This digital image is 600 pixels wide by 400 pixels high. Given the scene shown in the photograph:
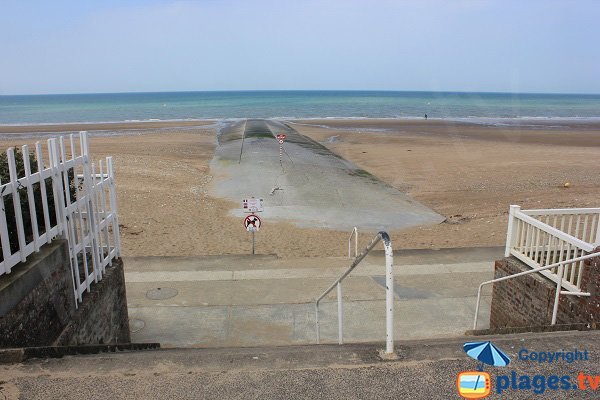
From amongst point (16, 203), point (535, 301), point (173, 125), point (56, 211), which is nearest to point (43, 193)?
point (56, 211)

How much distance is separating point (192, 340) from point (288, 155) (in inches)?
926

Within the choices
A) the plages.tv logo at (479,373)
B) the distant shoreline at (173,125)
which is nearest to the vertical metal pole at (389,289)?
the plages.tv logo at (479,373)

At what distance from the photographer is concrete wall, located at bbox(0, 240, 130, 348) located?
13.6 ft

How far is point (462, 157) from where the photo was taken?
108 ft

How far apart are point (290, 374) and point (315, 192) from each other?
52.5 feet

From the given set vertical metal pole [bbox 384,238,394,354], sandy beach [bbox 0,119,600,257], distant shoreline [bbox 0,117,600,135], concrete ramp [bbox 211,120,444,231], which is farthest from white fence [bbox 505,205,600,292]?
distant shoreline [bbox 0,117,600,135]

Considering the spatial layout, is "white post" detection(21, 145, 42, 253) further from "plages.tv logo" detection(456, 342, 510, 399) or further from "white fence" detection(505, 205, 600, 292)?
"white fence" detection(505, 205, 600, 292)

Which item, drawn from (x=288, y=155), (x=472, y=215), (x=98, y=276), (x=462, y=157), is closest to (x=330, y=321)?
(x=98, y=276)

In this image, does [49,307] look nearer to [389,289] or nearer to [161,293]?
[389,289]

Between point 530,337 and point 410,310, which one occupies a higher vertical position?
point 530,337

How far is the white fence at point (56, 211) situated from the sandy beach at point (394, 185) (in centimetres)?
636

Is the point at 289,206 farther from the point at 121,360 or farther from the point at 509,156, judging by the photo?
the point at 509,156

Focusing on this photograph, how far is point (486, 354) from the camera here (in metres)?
3.94

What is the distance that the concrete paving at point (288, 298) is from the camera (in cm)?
736
